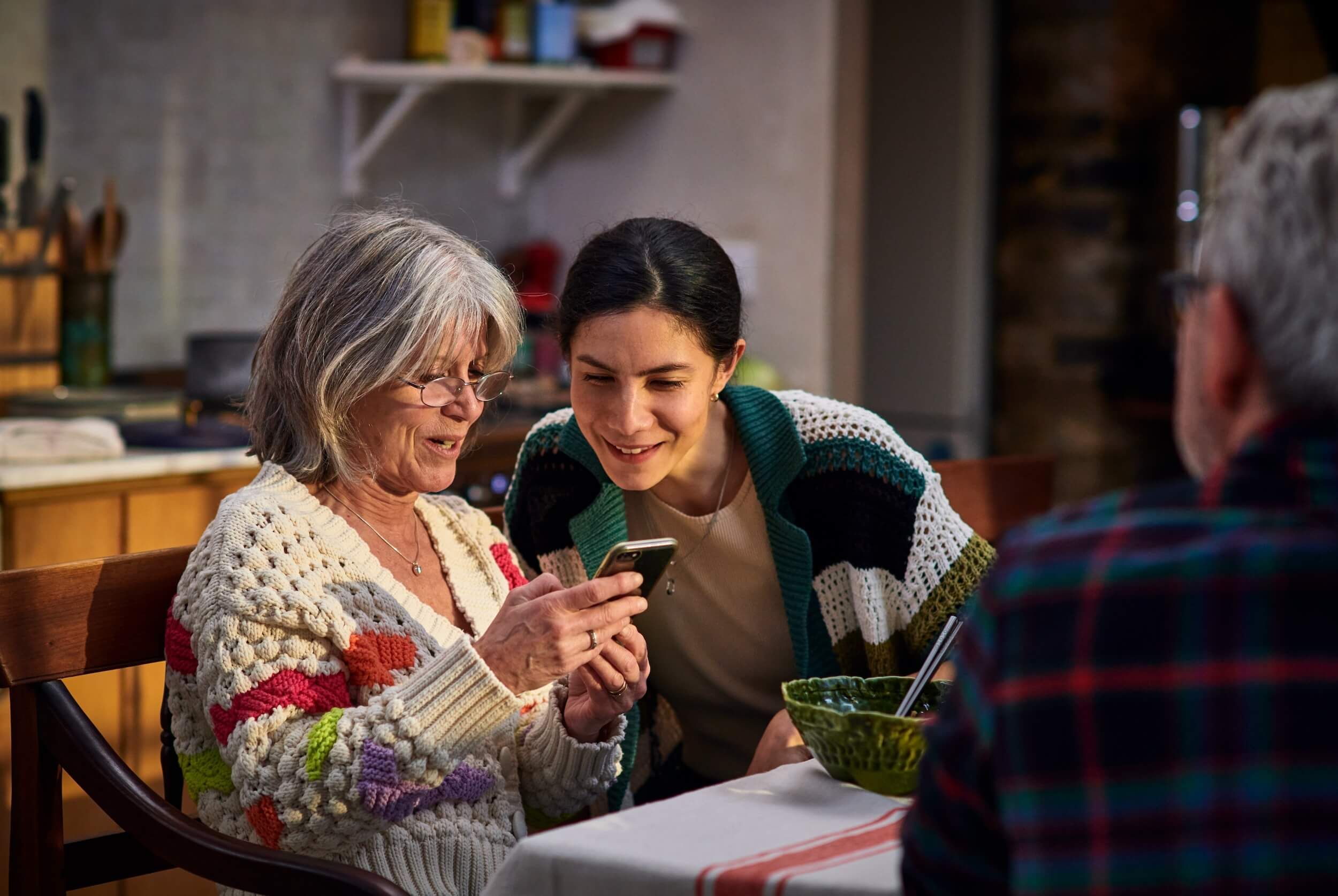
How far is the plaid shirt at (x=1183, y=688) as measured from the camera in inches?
33.6

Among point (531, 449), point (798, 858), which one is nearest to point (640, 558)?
point (798, 858)

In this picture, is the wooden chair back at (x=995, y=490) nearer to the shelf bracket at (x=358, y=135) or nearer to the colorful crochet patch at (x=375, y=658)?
the colorful crochet patch at (x=375, y=658)

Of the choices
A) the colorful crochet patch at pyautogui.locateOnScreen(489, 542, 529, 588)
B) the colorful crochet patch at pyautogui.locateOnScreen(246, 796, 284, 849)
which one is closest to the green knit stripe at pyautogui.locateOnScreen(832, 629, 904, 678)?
the colorful crochet patch at pyautogui.locateOnScreen(489, 542, 529, 588)

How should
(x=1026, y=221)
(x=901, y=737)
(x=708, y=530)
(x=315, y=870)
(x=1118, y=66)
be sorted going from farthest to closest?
(x=1026, y=221)
(x=1118, y=66)
(x=708, y=530)
(x=315, y=870)
(x=901, y=737)

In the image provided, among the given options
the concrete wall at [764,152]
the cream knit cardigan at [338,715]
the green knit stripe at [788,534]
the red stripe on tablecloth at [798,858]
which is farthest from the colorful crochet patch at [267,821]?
the concrete wall at [764,152]

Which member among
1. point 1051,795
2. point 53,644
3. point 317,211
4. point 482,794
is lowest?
point 482,794

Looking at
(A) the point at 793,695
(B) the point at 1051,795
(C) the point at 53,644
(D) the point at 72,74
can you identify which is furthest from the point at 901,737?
(D) the point at 72,74

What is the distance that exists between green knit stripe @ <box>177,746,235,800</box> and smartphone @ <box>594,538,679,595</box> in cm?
47

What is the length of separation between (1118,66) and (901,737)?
332cm

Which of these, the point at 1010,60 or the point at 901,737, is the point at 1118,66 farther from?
the point at 901,737

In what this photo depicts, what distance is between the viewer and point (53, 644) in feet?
5.51

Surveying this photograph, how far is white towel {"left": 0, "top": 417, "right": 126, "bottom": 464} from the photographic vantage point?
2807 mm

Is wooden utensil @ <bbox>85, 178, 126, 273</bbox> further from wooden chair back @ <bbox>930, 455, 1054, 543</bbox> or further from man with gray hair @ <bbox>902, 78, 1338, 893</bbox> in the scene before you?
man with gray hair @ <bbox>902, 78, 1338, 893</bbox>

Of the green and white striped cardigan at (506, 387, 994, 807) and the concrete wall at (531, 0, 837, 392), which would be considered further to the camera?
the concrete wall at (531, 0, 837, 392)
